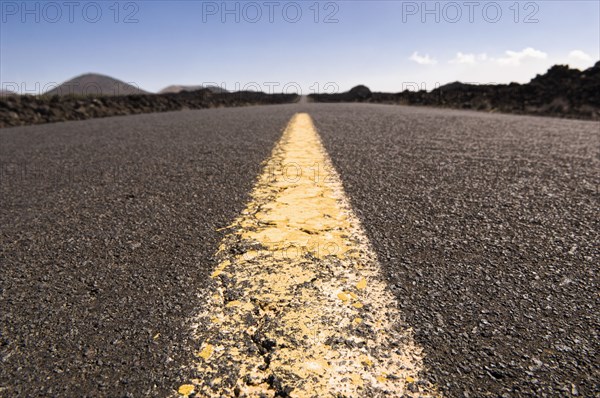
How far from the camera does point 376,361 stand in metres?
0.80

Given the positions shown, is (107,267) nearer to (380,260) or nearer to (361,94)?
(380,260)

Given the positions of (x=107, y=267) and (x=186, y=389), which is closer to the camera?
(x=186, y=389)

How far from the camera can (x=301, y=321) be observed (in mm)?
932

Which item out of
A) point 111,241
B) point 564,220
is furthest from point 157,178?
point 564,220

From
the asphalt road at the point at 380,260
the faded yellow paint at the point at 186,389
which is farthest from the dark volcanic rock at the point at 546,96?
the faded yellow paint at the point at 186,389

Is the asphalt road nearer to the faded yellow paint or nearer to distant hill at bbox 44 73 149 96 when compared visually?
the faded yellow paint

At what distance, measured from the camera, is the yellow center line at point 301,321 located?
0.75 metres

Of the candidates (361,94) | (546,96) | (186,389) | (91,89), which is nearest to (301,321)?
(186,389)

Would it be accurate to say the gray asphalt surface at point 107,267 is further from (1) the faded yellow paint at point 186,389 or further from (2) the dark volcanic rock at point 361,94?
(2) the dark volcanic rock at point 361,94

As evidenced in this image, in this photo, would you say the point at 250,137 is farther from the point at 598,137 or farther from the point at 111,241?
the point at 598,137

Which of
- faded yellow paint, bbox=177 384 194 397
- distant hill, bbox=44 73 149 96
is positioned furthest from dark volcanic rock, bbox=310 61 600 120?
distant hill, bbox=44 73 149 96

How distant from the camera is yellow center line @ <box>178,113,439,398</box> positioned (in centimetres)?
75

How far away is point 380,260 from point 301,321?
1.43 ft

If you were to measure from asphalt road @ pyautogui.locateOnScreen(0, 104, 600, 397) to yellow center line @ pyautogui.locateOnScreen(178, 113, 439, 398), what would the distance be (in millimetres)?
56
